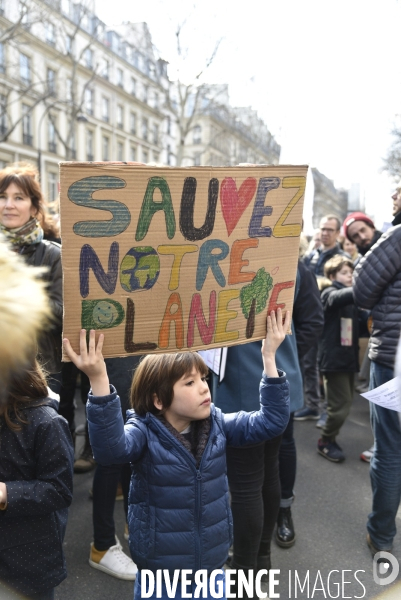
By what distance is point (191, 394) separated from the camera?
178cm

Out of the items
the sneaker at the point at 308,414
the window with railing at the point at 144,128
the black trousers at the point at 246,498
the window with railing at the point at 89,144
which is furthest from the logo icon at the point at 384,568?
the window with railing at the point at 144,128

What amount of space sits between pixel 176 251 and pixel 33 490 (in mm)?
827

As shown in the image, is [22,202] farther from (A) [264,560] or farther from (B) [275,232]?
(A) [264,560]

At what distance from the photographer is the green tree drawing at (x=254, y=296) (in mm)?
1718

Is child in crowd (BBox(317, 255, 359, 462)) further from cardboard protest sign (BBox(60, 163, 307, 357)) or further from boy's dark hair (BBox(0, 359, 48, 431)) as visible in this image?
boy's dark hair (BBox(0, 359, 48, 431))

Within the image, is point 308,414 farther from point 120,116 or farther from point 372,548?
point 120,116

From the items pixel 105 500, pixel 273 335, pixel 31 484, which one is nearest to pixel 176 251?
pixel 273 335

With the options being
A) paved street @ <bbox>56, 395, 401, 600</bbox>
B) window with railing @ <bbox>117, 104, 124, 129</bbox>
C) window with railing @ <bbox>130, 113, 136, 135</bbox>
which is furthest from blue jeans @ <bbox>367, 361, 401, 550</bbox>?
window with railing @ <bbox>130, 113, 136, 135</bbox>

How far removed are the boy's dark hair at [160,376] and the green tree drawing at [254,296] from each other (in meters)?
0.24

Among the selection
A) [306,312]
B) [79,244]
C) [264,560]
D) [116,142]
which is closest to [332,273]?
[306,312]

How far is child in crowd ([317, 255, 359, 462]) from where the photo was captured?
3928mm

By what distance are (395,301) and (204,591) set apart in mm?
1607

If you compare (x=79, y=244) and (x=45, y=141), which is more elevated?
(x=45, y=141)

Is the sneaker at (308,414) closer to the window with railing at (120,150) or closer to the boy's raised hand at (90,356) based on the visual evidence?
the boy's raised hand at (90,356)
